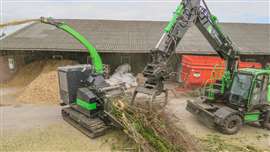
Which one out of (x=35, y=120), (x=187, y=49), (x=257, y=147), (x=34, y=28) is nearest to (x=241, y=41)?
(x=187, y=49)

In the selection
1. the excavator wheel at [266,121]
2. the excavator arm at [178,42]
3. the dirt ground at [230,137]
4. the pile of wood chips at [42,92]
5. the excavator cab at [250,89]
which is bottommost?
the dirt ground at [230,137]

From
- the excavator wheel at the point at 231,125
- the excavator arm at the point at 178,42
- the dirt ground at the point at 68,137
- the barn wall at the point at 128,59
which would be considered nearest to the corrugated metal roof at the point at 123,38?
the barn wall at the point at 128,59

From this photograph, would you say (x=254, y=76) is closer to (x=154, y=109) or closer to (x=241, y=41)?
(x=154, y=109)

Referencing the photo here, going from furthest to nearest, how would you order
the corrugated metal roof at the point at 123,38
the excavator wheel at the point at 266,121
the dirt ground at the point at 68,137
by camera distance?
the corrugated metal roof at the point at 123,38, the excavator wheel at the point at 266,121, the dirt ground at the point at 68,137

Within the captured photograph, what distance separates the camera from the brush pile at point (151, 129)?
15.0 feet

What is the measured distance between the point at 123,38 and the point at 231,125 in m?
10.3

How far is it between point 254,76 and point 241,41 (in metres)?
10.4

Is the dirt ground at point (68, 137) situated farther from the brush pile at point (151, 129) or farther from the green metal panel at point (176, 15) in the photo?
the green metal panel at point (176, 15)

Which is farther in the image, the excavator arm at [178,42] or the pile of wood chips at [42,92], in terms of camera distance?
the pile of wood chips at [42,92]

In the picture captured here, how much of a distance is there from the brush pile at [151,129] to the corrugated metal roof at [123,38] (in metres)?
7.66

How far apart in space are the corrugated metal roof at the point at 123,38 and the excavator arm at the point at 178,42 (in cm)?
605

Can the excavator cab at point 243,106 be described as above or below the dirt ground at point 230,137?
above

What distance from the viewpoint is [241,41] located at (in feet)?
48.3

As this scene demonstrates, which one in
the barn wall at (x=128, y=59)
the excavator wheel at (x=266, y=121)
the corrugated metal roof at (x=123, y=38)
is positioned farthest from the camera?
the barn wall at (x=128, y=59)
